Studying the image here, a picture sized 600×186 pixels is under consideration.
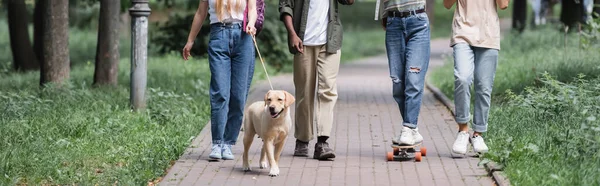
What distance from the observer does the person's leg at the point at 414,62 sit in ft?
32.0

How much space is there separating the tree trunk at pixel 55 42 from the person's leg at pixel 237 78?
21.3 feet

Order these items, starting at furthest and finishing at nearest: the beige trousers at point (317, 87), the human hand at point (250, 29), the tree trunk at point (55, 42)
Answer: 1. the tree trunk at point (55, 42)
2. the beige trousers at point (317, 87)
3. the human hand at point (250, 29)

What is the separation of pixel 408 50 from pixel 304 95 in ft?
3.21

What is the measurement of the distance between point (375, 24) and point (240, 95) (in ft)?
161


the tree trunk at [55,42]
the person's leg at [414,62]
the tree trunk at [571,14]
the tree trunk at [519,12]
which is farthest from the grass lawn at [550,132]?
the tree trunk at [519,12]

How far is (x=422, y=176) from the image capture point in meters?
8.95

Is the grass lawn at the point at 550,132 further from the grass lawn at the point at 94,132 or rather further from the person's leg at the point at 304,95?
the grass lawn at the point at 94,132

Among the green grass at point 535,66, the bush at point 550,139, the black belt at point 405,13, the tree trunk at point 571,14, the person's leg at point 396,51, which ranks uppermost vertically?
the black belt at point 405,13

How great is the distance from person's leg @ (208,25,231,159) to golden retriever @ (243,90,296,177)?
1.83ft

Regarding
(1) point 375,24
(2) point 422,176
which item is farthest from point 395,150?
(1) point 375,24

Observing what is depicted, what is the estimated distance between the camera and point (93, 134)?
11133mm

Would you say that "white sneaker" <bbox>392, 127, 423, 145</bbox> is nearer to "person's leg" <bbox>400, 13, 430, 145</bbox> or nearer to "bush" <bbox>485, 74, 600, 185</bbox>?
"person's leg" <bbox>400, 13, 430, 145</bbox>

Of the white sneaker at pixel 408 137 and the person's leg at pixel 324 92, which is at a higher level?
the person's leg at pixel 324 92

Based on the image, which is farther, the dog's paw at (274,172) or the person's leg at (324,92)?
the person's leg at (324,92)
